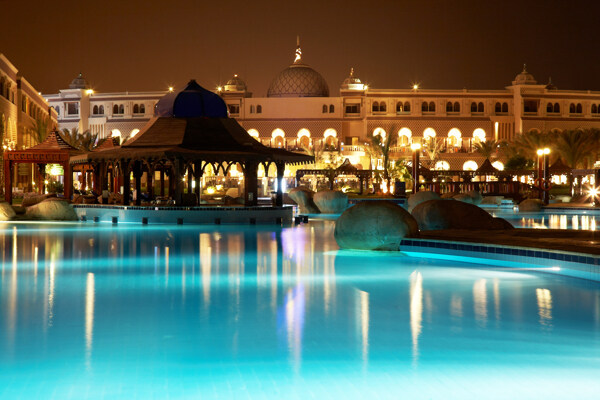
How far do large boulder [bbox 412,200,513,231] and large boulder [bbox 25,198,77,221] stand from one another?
12.2m

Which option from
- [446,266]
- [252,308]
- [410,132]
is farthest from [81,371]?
[410,132]

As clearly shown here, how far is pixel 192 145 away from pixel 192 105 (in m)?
1.99

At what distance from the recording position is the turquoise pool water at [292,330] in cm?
447

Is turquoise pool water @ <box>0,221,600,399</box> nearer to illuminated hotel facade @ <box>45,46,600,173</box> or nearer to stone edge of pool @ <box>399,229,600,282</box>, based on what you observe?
stone edge of pool @ <box>399,229,600,282</box>

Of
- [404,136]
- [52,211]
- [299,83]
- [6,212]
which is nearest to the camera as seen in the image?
[6,212]

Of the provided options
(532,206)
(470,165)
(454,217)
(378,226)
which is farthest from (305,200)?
(470,165)

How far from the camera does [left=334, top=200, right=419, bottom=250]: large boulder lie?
12.2 m

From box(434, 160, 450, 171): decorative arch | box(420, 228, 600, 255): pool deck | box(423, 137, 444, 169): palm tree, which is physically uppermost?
box(423, 137, 444, 169): palm tree

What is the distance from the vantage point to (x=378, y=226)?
12.2 metres

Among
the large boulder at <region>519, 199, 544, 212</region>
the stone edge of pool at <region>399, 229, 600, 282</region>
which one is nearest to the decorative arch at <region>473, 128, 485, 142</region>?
the large boulder at <region>519, 199, 544, 212</region>

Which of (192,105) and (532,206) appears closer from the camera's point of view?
(192,105)

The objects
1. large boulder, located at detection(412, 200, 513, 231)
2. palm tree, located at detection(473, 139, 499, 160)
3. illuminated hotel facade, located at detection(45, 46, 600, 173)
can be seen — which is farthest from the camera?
illuminated hotel facade, located at detection(45, 46, 600, 173)

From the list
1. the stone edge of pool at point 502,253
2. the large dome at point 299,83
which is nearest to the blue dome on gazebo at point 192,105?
the stone edge of pool at point 502,253

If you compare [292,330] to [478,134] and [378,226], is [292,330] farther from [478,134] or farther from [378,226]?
[478,134]
